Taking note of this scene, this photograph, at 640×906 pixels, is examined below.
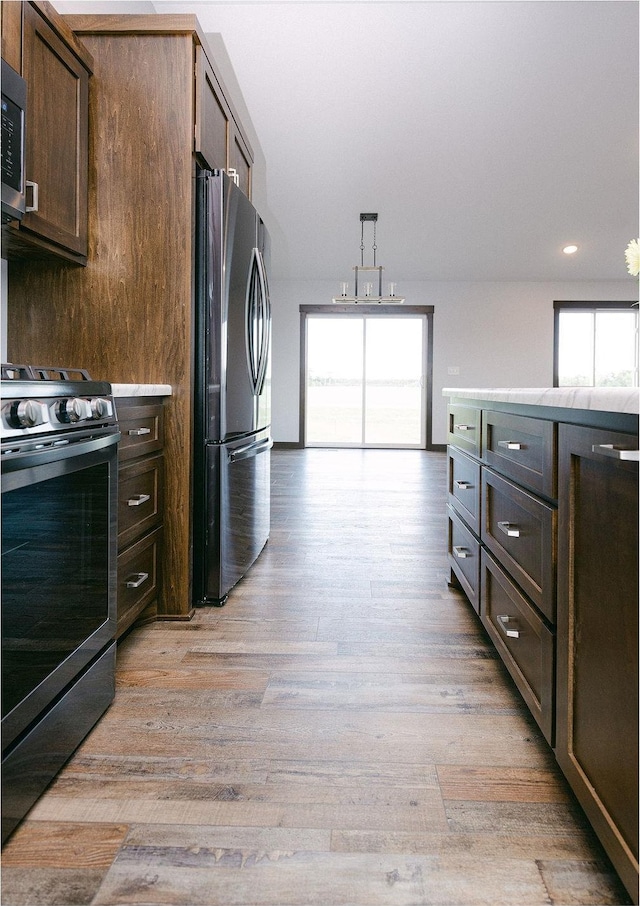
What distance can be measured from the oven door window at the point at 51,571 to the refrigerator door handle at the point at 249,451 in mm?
992

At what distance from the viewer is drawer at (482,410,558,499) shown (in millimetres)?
1272

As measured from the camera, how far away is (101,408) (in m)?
1.46

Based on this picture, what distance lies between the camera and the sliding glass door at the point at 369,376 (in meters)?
9.33

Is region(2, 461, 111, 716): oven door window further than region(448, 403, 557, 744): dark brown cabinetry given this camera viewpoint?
No

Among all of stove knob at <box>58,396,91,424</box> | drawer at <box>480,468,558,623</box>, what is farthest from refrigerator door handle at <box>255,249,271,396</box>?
stove knob at <box>58,396,91,424</box>

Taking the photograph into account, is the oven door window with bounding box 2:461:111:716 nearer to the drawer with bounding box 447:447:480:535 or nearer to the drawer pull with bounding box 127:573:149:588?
the drawer pull with bounding box 127:573:149:588

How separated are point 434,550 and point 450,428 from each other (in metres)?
0.87

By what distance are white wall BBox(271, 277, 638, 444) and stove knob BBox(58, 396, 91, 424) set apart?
26.7 feet

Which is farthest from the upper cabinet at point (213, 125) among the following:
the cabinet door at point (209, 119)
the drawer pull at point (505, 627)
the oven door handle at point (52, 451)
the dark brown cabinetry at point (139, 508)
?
the drawer pull at point (505, 627)

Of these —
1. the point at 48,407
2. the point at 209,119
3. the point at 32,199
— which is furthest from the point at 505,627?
the point at 209,119

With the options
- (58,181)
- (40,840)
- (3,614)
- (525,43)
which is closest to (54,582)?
(3,614)

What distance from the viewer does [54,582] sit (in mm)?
1250

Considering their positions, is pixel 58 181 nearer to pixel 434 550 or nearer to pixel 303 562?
pixel 303 562

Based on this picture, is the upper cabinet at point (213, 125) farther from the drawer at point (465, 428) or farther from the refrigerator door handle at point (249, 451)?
the drawer at point (465, 428)
